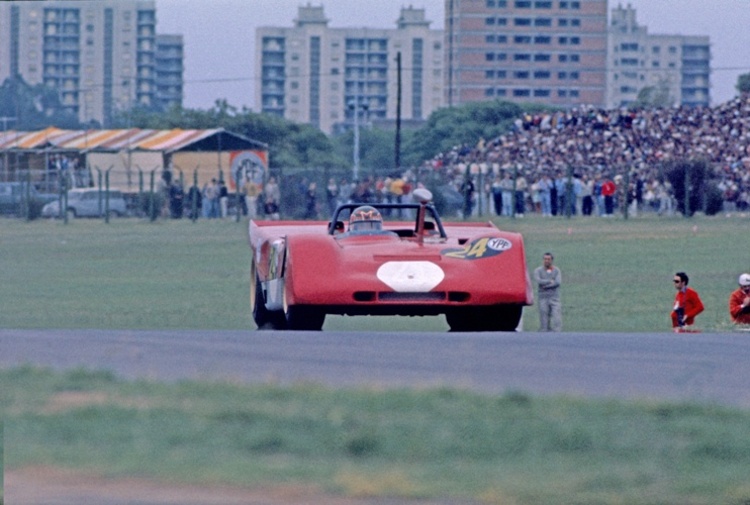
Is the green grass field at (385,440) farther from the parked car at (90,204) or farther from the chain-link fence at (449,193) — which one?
the parked car at (90,204)

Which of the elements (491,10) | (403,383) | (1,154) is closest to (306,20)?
(491,10)

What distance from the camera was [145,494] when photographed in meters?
5.43

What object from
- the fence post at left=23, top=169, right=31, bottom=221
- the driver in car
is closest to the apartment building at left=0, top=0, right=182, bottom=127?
the fence post at left=23, top=169, right=31, bottom=221

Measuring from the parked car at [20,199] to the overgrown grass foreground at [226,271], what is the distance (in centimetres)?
130

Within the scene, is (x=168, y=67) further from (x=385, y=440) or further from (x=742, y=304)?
(x=385, y=440)

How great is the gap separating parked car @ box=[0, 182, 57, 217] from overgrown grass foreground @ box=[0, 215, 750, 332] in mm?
1301

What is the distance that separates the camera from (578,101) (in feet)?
421

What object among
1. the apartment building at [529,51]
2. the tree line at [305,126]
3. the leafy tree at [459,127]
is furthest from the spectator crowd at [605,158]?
the apartment building at [529,51]

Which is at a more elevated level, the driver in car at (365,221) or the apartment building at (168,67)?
the apartment building at (168,67)

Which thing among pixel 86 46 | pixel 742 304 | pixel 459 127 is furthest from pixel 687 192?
pixel 86 46

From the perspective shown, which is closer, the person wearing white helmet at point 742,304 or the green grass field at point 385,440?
the green grass field at point 385,440

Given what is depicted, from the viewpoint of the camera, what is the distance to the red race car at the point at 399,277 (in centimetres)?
1194

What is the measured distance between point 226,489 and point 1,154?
48.4m

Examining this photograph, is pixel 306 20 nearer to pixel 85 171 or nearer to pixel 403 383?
pixel 85 171
